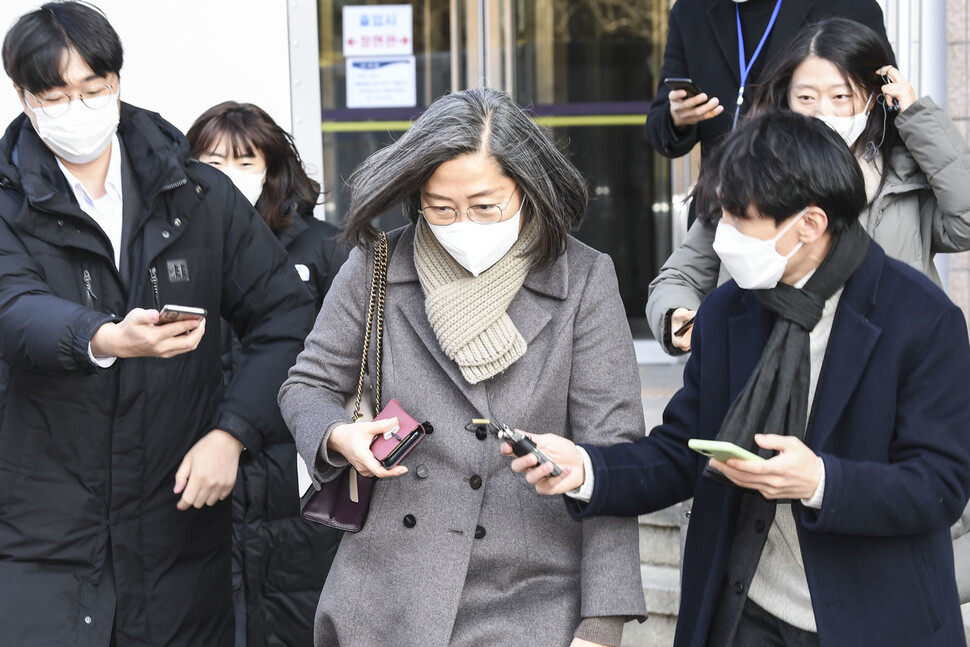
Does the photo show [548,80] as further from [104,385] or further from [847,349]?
[847,349]

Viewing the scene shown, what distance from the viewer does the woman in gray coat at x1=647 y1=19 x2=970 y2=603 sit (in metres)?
3.20

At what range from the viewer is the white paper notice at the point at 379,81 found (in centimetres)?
787

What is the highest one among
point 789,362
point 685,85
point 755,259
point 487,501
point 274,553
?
point 685,85

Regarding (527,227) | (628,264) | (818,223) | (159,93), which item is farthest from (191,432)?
(628,264)

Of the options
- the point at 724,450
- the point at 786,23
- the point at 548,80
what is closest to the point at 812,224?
the point at 724,450

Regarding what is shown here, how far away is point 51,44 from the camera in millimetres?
3227

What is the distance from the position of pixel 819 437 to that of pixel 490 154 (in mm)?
920

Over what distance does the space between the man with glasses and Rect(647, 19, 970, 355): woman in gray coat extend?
1.28 m

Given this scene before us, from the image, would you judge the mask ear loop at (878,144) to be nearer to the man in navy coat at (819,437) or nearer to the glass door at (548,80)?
the man in navy coat at (819,437)

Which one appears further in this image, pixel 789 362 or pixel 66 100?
pixel 66 100

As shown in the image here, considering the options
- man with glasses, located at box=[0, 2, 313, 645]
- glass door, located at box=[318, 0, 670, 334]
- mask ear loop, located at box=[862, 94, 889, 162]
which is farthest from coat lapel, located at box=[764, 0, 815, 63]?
glass door, located at box=[318, 0, 670, 334]

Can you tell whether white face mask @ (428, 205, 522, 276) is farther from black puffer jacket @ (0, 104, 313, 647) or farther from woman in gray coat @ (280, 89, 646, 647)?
black puffer jacket @ (0, 104, 313, 647)

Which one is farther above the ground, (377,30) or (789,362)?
(377,30)

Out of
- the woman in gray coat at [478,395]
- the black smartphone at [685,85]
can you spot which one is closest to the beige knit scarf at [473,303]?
the woman in gray coat at [478,395]
